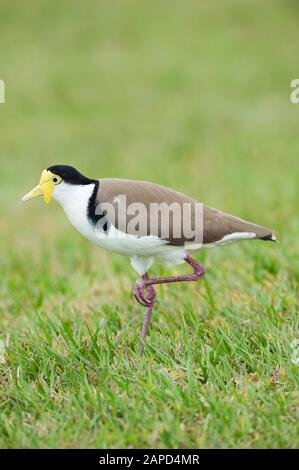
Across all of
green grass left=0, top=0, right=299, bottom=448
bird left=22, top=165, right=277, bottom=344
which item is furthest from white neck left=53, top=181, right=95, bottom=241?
green grass left=0, top=0, right=299, bottom=448

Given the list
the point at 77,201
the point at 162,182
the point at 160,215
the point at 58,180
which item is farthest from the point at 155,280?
the point at 162,182

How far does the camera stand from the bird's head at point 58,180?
4055 mm

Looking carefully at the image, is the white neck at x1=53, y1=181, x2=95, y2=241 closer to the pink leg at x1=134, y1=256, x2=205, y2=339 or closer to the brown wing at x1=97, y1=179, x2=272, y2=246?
the brown wing at x1=97, y1=179, x2=272, y2=246

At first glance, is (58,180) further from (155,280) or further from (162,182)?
(162,182)

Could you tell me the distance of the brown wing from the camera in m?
4.03

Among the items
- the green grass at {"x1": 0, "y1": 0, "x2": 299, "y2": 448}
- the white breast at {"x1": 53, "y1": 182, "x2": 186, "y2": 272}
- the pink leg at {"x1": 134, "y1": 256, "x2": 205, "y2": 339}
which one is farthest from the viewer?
the pink leg at {"x1": 134, "y1": 256, "x2": 205, "y2": 339}

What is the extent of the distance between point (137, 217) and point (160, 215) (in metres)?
0.14

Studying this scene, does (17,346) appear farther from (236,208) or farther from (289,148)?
(289,148)

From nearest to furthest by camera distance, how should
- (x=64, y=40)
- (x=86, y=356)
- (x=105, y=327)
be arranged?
1. (x=86, y=356)
2. (x=105, y=327)
3. (x=64, y=40)

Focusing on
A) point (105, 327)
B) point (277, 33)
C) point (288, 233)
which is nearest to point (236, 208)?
point (288, 233)

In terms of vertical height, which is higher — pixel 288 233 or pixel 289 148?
pixel 289 148

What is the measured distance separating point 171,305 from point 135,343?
874 mm

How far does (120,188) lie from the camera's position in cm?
409

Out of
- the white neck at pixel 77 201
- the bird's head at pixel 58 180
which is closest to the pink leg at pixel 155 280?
the white neck at pixel 77 201
